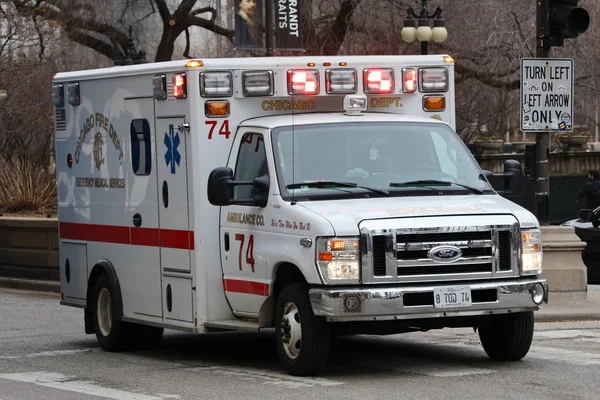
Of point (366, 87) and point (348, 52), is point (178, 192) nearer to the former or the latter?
point (366, 87)

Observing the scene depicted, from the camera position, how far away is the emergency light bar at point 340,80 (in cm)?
1140

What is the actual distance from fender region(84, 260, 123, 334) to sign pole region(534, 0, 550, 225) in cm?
536

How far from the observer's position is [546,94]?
15711mm

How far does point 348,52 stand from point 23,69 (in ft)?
25.0

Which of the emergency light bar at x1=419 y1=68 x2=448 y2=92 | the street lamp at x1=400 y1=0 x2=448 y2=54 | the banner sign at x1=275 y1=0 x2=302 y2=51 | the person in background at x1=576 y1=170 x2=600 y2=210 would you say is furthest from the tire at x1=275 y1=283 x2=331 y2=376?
the person in background at x1=576 y1=170 x2=600 y2=210

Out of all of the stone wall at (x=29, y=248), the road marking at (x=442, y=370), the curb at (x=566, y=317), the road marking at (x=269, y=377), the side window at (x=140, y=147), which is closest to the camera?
the road marking at (x=269, y=377)

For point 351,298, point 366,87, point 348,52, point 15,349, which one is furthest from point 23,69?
point 351,298

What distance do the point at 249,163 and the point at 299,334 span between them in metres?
1.71

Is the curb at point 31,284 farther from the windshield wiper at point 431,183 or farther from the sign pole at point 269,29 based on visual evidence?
the windshield wiper at point 431,183

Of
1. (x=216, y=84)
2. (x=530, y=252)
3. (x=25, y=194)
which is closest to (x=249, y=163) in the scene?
(x=216, y=84)

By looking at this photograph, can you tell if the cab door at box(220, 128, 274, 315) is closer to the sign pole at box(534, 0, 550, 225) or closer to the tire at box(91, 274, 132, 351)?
the tire at box(91, 274, 132, 351)

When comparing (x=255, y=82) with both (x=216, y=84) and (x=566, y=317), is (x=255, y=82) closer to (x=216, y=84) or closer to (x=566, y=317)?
(x=216, y=84)

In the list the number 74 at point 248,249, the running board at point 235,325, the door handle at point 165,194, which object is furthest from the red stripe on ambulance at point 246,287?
the door handle at point 165,194

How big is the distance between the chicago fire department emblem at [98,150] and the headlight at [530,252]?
4.76 m
